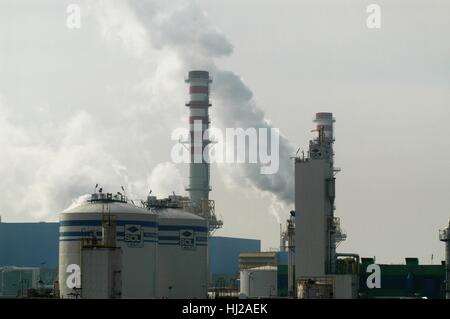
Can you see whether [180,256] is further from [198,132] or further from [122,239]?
[198,132]

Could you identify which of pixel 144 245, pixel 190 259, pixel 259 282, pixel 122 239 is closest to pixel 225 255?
pixel 259 282

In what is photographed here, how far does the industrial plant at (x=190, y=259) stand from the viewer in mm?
101438

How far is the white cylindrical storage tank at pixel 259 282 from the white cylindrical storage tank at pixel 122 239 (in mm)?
20899

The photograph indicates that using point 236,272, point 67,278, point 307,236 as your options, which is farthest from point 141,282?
point 236,272

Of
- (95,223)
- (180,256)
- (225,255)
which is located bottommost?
(180,256)

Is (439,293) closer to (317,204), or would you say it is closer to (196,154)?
(317,204)

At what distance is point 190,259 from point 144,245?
12.3 metres

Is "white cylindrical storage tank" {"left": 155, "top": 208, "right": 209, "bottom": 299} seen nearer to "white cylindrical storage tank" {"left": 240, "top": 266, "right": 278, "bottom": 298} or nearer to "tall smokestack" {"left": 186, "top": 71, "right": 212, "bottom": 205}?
"white cylindrical storage tank" {"left": 240, "top": 266, "right": 278, "bottom": 298}

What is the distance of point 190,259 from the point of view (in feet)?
405

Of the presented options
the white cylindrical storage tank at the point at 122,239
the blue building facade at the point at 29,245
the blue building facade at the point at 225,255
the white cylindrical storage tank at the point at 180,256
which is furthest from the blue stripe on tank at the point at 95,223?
the blue building facade at the point at 225,255

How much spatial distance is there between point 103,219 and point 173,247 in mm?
19310

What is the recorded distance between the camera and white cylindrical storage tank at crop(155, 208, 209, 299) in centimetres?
12112
